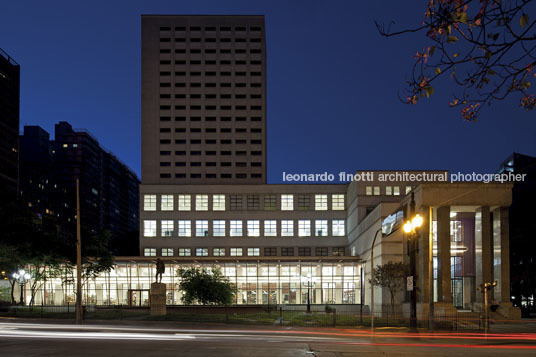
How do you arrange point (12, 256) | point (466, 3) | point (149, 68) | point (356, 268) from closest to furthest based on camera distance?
point (466, 3) → point (12, 256) → point (356, 268) → point (149, 68)

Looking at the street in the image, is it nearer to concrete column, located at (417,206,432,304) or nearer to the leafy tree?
the leafy tree

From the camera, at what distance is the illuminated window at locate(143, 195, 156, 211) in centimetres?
9494

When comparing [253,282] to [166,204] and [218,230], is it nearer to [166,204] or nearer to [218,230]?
[218,230]

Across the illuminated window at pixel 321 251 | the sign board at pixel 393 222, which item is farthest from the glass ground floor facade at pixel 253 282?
the sign board at pixel 393 222

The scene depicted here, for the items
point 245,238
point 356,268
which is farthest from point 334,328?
point 245,238

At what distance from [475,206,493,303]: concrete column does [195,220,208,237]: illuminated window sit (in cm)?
5114

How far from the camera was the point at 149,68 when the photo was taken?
122m

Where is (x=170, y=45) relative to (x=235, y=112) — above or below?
above

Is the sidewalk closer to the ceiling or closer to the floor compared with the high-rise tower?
closer to the floor

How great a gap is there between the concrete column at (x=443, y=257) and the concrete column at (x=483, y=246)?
304 cm

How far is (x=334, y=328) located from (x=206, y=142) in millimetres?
87983

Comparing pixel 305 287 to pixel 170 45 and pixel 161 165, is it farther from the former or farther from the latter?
pixel 170 45

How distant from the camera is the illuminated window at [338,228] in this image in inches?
3683

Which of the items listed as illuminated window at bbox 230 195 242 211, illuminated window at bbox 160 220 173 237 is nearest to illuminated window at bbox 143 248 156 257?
illuminated window at bbox 160 220 173 237
